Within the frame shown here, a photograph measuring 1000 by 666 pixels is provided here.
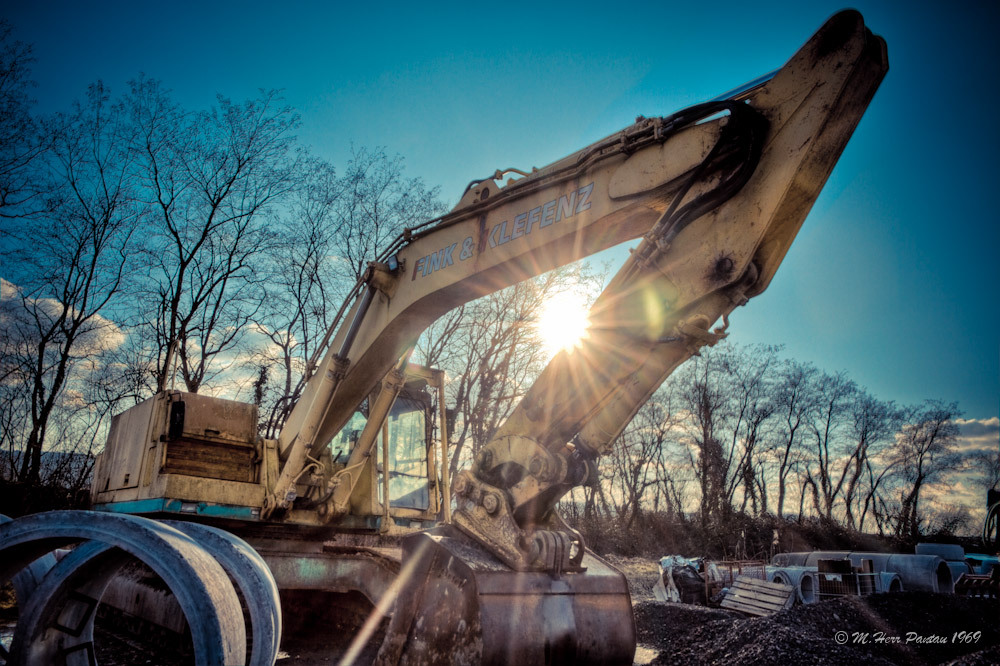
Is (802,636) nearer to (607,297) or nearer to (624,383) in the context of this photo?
(624,383)

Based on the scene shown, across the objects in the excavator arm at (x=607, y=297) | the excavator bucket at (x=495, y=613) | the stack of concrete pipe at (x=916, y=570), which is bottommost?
the stack of concrete pipe at (x=916, y=570)

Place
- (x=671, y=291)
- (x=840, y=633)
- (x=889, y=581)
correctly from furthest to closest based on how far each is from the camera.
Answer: (x=889, y=581) < (x=840, y=633) < (x=671, y=291)

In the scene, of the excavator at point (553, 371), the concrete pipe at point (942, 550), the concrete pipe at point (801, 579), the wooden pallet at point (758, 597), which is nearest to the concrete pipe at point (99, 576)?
the excavator at point (553, 371)

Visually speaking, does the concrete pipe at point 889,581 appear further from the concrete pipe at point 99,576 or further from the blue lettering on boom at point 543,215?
the concrete pipe at point 99,576

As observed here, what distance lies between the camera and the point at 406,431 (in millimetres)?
7395

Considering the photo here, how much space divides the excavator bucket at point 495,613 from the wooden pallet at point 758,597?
854 cm

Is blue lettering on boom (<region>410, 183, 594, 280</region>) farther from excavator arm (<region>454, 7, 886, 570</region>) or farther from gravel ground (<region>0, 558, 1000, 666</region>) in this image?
gravel ground (<region>0, 558, 1000, 666</region>)

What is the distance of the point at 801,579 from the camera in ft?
41.7

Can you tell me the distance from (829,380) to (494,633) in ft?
116

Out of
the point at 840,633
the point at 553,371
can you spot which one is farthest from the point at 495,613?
the point at 840,633

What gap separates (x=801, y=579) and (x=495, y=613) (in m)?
11.7

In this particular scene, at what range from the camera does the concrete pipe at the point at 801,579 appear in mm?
Result: 12517

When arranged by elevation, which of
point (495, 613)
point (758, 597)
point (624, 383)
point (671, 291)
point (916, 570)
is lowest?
point (758, 597)

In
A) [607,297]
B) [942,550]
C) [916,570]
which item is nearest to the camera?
[607,297]
